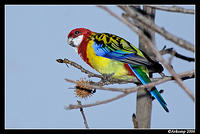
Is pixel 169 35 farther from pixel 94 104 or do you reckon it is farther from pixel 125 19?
pixel 94 104

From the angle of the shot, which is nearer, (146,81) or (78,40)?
(146,81)

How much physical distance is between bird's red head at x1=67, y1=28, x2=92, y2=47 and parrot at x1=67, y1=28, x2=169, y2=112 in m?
0.02

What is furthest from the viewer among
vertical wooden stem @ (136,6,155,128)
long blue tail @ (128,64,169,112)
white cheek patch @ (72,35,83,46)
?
white cheek patch @ (72,35,83,46)

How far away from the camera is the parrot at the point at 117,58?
3.71 meters

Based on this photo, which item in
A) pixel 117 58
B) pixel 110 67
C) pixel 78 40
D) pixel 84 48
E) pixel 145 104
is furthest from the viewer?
pixel 78 40

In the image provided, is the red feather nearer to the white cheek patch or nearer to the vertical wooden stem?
the white cheek patch

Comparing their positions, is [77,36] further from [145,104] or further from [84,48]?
[145,104]

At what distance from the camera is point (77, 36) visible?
197 inches

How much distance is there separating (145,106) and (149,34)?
93 cm

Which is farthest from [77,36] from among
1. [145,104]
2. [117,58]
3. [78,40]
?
[145,104]

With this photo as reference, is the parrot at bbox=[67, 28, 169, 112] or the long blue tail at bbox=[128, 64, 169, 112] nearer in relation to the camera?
the long blue tail at bbox=[128, 64, 169, 112]

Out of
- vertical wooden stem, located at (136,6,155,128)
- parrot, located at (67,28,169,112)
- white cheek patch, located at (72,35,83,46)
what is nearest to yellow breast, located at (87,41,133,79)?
parrot, located at (67,28,169,112)

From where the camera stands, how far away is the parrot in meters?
3.71

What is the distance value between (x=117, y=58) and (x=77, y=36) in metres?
1.22
